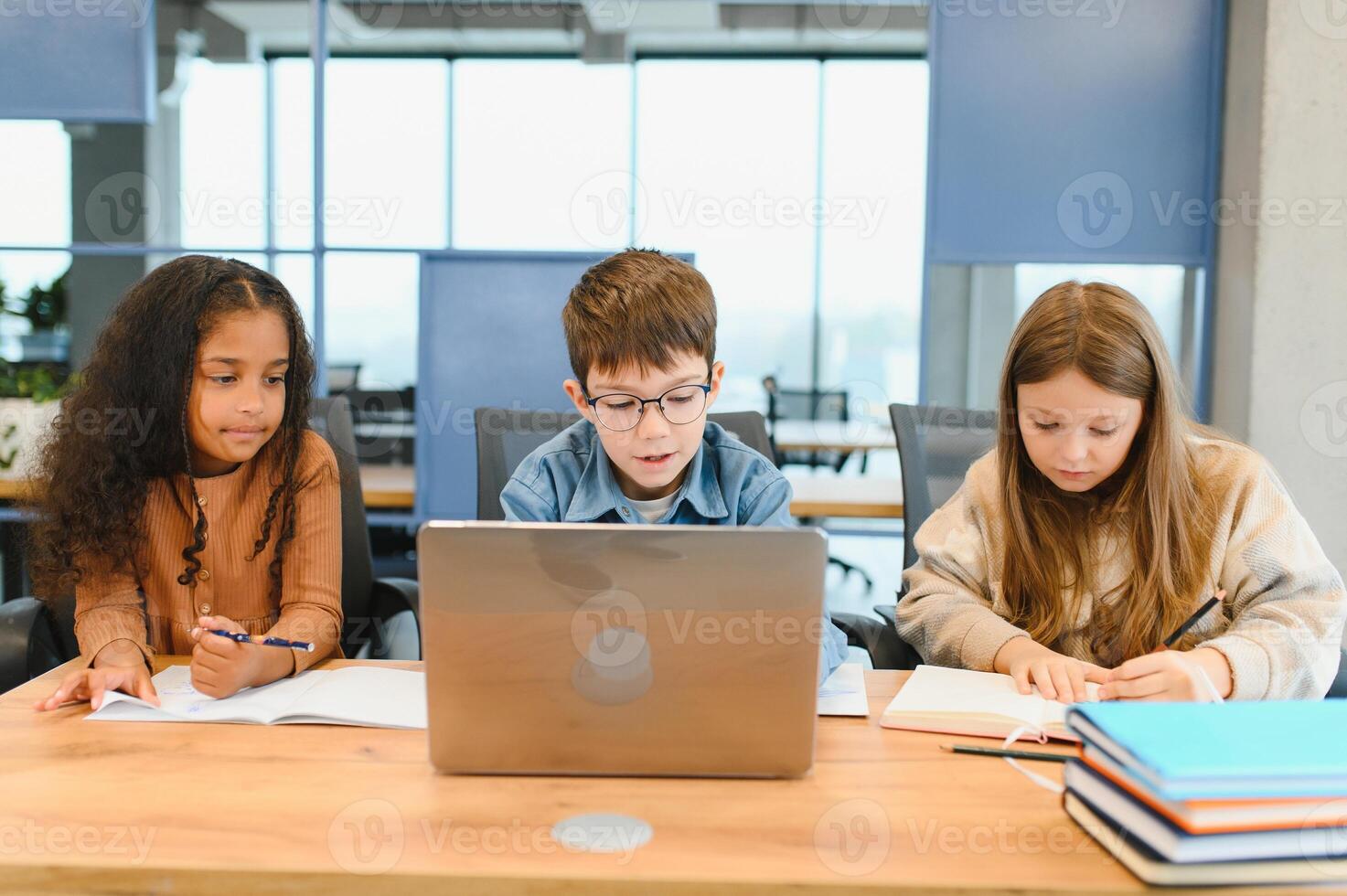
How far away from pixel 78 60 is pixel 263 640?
2.60 metres

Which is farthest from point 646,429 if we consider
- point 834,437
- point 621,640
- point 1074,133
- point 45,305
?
point 45,305

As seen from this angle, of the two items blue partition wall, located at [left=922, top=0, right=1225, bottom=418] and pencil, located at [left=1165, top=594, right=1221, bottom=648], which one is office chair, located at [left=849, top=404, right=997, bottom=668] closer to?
pencil, located at [left=1165, top=594, right=1221, bottom=648]

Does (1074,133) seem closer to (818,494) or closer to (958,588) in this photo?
(818,494)

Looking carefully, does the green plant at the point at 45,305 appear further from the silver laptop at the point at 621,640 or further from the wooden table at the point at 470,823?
the silver laptop at the point at 621,640

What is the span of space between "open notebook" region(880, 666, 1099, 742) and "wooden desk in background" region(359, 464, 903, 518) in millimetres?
1297

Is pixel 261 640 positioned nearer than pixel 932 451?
Yes

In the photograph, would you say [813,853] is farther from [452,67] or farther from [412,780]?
[452,67]

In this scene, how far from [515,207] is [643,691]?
7.43 m

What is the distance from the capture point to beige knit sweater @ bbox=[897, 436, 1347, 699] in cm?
121

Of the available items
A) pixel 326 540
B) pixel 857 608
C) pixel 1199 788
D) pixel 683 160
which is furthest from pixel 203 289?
pixel 683 160

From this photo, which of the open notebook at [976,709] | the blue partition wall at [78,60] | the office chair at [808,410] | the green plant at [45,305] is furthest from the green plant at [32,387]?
the green plant at [45,305]

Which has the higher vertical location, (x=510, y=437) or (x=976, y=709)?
(x=510, y=437)

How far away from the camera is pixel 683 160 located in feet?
25.0

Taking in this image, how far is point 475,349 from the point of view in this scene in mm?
3033
